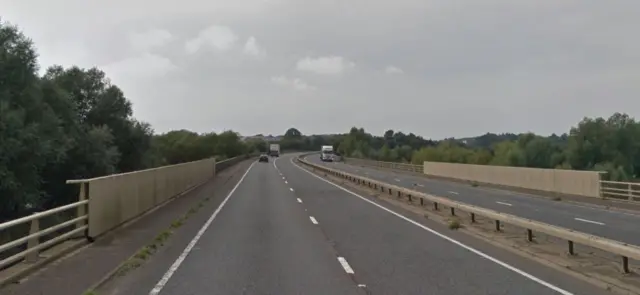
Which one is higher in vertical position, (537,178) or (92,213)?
(92,213)

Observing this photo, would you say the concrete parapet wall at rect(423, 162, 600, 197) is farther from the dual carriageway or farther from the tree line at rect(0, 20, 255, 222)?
the tree line at rect(0, 20, 255, 222)

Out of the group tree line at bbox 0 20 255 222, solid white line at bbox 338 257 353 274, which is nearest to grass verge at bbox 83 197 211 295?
solid white line at bbox 338 257 353 274

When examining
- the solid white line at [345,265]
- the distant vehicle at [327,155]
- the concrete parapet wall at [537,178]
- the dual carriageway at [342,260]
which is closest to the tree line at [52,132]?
the dual carriageway at [342,260]

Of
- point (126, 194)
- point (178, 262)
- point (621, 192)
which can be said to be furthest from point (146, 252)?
point (621, 192)

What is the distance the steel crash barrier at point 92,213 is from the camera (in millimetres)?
12098

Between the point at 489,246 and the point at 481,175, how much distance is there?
1621 inches

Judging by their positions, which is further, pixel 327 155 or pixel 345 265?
pixel 327 155

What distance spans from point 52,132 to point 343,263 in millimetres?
33910

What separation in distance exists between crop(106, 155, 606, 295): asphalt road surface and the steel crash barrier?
2.12 metres

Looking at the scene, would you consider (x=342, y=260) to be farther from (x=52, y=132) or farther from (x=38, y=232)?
(x=52, y=132)

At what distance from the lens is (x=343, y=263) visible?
12.8 metres

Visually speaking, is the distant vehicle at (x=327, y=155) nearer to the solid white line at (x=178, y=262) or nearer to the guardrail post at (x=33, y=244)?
the solid white line at (x=178, y=262)

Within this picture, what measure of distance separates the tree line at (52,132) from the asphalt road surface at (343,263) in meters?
19.3

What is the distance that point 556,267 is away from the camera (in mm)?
12516
